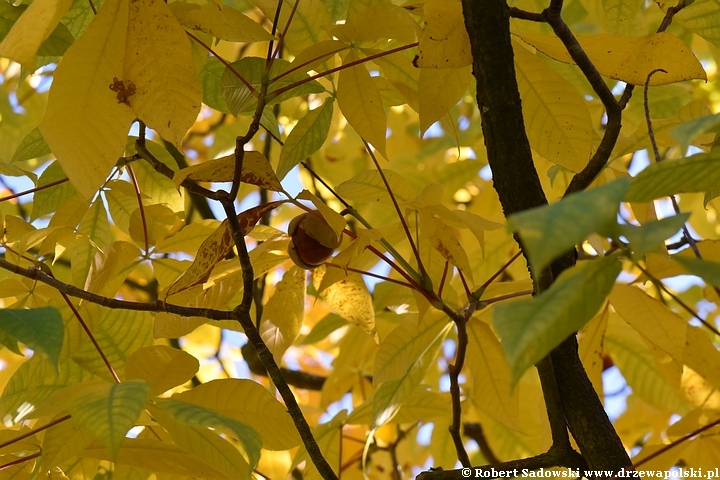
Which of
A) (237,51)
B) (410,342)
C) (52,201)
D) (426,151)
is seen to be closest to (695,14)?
(410,342)

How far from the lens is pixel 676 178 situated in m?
0.36

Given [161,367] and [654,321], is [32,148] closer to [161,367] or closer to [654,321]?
[161,367]

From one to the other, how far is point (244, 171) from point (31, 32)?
0.64ft

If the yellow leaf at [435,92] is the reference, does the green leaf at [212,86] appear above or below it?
above

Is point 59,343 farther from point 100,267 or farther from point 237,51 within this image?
point 237,51

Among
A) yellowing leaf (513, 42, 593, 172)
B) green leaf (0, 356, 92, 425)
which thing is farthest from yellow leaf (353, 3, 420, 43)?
green leaf (0, 356, 92, 425)

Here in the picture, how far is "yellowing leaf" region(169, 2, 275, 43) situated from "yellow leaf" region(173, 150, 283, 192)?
9cm

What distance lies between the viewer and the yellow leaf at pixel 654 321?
69 cm

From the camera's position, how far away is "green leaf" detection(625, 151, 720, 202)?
1.15 feet

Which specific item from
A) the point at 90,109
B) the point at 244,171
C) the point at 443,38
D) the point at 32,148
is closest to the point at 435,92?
the point at 443,38

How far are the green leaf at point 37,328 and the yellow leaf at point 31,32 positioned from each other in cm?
14

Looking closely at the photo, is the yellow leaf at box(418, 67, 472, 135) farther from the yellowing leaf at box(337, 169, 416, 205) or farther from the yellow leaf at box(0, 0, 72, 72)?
the yellow leaf at box(0, 0, 72, 72)

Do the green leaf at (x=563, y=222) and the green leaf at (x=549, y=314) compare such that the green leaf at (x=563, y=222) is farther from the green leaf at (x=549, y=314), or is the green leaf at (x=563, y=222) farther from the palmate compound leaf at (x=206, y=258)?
the palmate compound leaf at (x=206, y=258)

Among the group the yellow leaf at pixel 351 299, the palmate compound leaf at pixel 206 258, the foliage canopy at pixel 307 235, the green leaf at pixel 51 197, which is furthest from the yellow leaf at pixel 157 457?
the green leaf at pixel 51 197
